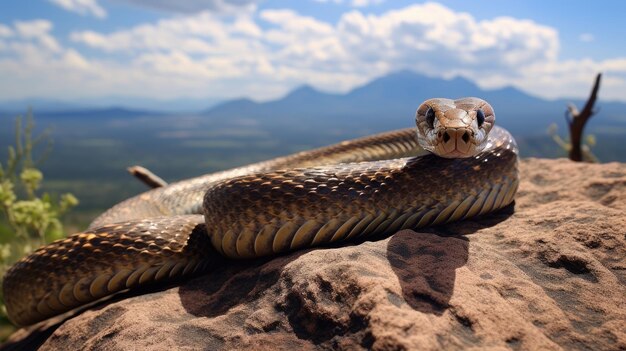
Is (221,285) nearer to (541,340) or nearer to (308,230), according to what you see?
(308,230)

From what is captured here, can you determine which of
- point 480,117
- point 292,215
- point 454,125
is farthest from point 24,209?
point 480,117

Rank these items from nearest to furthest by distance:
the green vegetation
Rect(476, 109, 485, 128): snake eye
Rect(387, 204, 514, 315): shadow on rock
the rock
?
the rock, Rect(387, 204, 514, 315): shadow on rock, Rect(476, 109, 485, 128): snake eye, the green vegetation

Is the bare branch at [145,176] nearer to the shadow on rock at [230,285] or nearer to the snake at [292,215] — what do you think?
the snake at [292,215]

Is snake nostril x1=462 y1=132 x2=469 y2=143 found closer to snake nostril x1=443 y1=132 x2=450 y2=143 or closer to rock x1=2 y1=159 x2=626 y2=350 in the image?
snake nostril x1=443 y1=132 x2=450 y2=143

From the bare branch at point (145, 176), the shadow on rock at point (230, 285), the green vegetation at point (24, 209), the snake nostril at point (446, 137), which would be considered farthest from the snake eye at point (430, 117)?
the bare branch at point (145, 176)

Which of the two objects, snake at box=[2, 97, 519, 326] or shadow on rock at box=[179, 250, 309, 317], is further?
snake at box=[2, 97, 519, 326]

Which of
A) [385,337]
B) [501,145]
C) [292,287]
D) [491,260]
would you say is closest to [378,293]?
[385,337]

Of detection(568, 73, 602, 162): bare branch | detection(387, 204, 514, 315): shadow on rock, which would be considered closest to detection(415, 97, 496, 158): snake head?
detection(387, 204, 514, 315): shadow on rock
